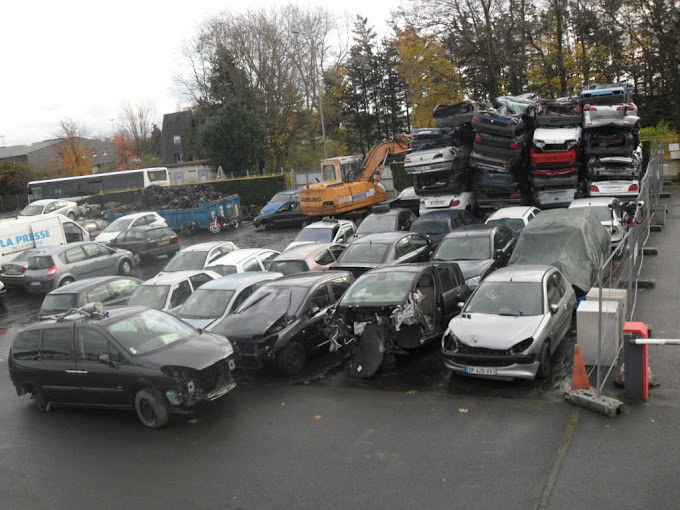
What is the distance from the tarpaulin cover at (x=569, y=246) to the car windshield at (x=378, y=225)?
5.30 m

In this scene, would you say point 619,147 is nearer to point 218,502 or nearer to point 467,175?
point 467,175

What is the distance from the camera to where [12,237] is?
21.2 metres

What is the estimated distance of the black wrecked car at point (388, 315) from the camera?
32.6ft

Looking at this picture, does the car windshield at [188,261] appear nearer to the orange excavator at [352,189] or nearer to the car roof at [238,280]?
the car roof at [238,280]

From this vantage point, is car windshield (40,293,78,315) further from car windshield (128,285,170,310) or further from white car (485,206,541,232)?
white car (485,206,541,232)

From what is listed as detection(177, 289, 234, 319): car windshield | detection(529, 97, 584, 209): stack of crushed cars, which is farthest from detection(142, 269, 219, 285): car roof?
detection(529, 97, 584, 209): stack of crushed cars

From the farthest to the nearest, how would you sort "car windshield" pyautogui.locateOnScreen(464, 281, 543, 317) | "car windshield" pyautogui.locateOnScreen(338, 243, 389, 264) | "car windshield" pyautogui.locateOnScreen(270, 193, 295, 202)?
1. "car windshield" pyautogui.locateOnScreen(270, 193, 295, 202)
2. "car windshield" pyautogui.locateOnScreen(338, 243, 389, 264)
3. "car windshield" pyautogui.locateOnScreen(464, 281, 543, 317)

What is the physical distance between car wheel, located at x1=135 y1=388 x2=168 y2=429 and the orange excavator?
1621cm

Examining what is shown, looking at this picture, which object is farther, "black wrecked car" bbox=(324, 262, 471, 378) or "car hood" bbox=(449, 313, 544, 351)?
"black wrecked car" bbox=(324, 262, 471, 378)

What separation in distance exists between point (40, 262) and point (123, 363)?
38.6 ft

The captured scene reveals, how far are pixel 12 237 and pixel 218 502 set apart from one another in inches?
719

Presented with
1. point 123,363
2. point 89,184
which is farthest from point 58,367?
point 89,184

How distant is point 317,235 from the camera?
18250 mm

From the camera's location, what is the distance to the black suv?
22453mm
